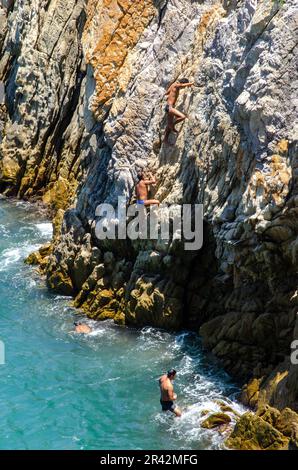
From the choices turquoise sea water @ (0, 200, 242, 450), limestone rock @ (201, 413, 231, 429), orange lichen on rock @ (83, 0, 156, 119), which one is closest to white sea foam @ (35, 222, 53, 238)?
turquoise sea water @ (0, 200, 242, 450)

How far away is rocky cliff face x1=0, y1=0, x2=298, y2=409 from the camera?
19.9 meters

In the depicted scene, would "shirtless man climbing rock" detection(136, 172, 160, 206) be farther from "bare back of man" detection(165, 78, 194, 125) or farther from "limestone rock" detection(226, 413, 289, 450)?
"limestone rock" detection(226, 413, 289, 450)

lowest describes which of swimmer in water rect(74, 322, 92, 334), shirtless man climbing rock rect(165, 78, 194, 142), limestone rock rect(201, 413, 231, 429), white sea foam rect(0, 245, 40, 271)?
limestone rock rect(201, 413, 231, 429)

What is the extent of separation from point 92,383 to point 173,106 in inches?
411

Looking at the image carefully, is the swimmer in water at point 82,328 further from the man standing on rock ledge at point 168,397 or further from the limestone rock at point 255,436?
the limestone rock at point 255,436

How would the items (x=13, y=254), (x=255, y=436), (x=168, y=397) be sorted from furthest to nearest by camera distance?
(x=13, y=254) < (x=168, y=397) < (x=255, y=436)

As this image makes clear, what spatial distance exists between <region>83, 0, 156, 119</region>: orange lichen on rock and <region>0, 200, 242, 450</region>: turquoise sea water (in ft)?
28.1

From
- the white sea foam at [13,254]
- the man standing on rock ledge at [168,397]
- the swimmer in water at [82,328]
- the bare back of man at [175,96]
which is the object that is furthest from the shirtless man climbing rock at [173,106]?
the white sea foam at [13,254]

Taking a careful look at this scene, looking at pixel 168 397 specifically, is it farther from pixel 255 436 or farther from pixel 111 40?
pixel 111 40

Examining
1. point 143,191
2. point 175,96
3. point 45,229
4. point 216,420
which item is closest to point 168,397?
point 216,420

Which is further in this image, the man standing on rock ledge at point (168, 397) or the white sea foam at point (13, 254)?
the white sea foam at point (13, 254)

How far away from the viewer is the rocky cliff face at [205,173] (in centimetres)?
1988

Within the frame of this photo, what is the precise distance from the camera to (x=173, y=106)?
25203 mm

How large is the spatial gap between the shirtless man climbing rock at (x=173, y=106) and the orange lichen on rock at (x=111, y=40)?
364cm
